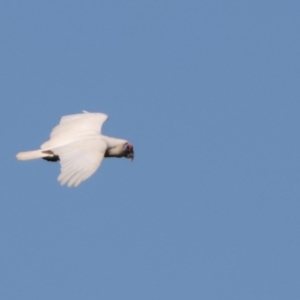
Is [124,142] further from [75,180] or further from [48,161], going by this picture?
[75,180]

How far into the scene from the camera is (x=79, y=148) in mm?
29797

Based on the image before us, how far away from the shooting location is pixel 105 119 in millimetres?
34438

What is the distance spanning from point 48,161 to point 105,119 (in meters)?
3.61

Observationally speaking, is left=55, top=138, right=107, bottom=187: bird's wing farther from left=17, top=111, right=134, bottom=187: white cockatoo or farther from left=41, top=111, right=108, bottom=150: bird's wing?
left=41, top=111, right=108, bottom=150: bird's wing

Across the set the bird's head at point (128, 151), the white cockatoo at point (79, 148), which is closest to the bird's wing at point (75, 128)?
the white cockatoo at point (79, 148)

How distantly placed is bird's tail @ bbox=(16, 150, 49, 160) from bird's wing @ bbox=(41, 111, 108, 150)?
0.18 metres

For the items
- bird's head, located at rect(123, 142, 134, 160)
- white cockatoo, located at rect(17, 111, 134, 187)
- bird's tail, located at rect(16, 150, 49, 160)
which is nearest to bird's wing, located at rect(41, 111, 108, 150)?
white cockatoo, located at rect(17, 111, 134, 187)

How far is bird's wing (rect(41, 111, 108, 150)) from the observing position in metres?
31.5

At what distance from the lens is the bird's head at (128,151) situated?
32.3 metres

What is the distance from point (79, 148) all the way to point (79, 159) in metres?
1.04

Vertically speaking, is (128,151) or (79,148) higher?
(128,151)

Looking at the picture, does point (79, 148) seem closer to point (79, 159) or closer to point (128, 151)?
point (79, 159)

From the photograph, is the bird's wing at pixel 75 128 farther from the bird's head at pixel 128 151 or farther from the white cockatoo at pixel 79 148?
the bird's head at pixel 128 151

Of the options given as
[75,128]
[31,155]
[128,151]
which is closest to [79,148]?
[31,155]
